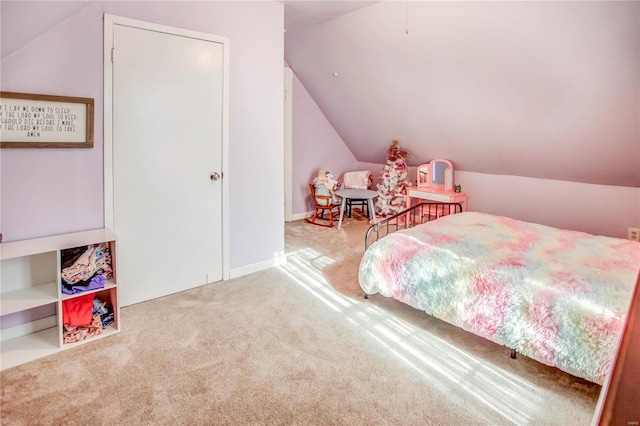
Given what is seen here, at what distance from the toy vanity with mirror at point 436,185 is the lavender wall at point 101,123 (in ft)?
7.64

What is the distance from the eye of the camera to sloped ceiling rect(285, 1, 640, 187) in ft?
10.2

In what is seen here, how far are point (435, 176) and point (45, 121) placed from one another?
15.0ft

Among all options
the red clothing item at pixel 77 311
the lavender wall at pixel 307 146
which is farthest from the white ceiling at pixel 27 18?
the lavender wall at pixel 307 146

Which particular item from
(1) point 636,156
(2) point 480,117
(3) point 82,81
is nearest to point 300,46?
(2) point 480,117

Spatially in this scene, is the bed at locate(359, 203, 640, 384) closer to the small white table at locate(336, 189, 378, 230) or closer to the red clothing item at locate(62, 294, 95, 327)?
the red clothing item at locate(62, 294, 95, 327)

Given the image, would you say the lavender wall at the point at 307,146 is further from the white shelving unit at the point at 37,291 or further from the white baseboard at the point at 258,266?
the white shelving unit at the point at 37,291

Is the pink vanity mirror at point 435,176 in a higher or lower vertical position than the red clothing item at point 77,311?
higher

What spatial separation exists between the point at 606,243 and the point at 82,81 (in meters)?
3.96

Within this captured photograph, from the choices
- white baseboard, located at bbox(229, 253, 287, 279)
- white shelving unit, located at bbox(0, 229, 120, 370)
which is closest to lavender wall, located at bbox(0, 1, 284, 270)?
white baseboard, located at bbox(229, 253, 287, 279)

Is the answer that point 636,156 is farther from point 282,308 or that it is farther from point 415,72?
point 282,308

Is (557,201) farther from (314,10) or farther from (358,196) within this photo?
(314,10)

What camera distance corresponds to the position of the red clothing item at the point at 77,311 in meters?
2.56

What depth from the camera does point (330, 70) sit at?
17.1 feet

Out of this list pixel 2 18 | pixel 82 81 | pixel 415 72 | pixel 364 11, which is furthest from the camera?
pixel 415 72
